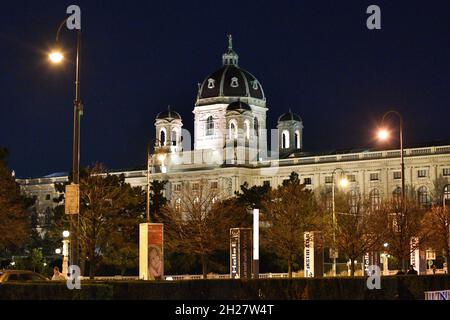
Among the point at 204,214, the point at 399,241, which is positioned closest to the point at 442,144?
the point at 204,214

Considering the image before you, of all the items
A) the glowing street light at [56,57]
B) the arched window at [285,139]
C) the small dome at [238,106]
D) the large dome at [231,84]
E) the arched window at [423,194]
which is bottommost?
the glowing street light at [56,57]

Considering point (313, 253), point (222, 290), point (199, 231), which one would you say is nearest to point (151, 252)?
point (313, 253)

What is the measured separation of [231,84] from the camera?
15225 cm

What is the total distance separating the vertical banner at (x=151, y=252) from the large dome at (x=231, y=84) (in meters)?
110

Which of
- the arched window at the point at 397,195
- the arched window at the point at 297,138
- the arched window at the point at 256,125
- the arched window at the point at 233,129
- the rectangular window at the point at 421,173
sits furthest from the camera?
the arched window at the point at 297,138

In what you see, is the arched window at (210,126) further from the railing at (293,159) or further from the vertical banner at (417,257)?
the vertical banner at (417,257)

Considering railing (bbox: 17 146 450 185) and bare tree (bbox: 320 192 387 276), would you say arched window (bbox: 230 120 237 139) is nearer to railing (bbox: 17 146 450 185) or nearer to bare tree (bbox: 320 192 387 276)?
railing (bbox: 17 146 450 185)

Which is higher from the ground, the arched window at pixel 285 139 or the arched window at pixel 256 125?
the arched window at pixel 256 125

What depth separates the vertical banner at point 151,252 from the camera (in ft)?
140

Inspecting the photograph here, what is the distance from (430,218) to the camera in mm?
65500

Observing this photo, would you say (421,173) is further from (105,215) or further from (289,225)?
(105,215)

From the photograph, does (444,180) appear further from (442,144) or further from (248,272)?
(248,272)

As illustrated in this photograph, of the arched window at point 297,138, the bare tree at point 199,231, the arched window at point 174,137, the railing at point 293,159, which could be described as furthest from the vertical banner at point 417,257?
the arched window at point 174,137

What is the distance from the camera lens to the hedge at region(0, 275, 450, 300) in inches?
947
